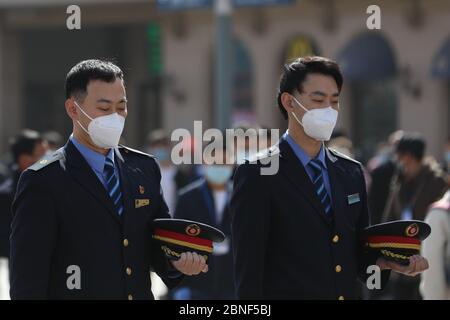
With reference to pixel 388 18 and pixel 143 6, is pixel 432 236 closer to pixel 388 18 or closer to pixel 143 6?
pixel 388 18

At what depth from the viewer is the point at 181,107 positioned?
79.1 feet

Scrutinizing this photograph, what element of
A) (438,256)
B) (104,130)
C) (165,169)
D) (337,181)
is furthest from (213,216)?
(165,169)

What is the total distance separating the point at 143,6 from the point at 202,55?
2426 mm

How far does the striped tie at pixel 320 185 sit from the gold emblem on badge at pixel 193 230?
0.61 metres

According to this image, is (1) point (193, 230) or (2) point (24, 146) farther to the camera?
(2) point (24, 146)

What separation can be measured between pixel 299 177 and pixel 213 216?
332 centimetres

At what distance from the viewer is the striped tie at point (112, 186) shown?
14.4ft

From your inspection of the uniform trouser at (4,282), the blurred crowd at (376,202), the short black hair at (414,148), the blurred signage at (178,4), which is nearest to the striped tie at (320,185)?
the blurred crowd at (376,202)

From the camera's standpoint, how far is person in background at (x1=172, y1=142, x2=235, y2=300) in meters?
7.62

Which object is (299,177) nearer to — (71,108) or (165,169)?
(71,108)

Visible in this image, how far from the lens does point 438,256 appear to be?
6.70m

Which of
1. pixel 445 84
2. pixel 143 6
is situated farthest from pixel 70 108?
pixel 143 6
